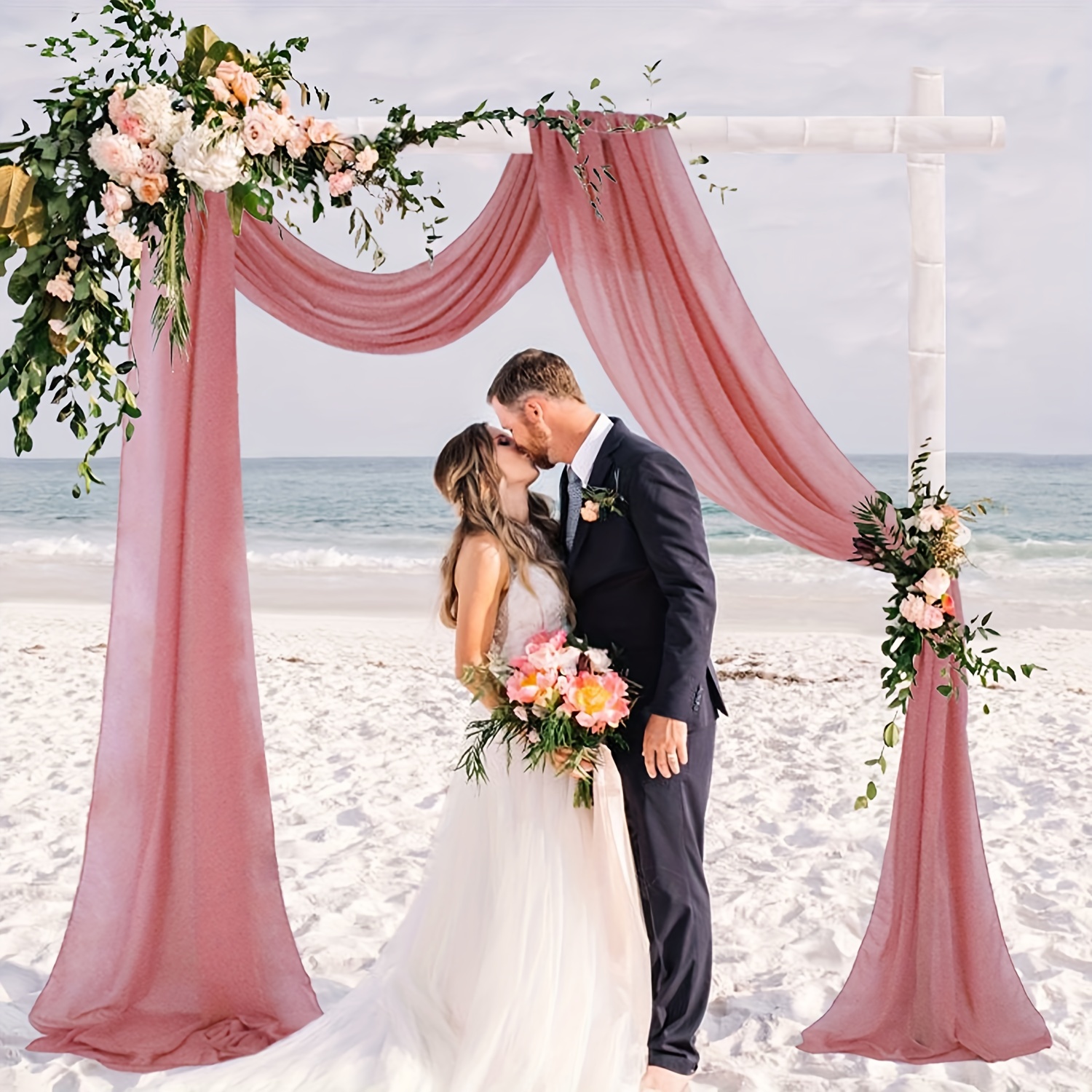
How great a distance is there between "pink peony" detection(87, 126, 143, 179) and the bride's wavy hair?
90 cm

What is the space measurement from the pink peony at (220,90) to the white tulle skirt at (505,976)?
160cm

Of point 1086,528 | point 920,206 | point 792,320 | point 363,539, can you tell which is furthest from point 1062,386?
point 920,206

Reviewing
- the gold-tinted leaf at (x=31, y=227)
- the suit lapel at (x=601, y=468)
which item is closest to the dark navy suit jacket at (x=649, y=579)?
the suit lapel at (x=601, y=468)

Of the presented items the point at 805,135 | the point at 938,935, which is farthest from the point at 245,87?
the point at 938,935

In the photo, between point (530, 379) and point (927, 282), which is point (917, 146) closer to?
point (927, 282)

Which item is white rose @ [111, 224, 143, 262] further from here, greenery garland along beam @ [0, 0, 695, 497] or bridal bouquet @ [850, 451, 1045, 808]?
bridal bouquet @ [850, 451, 1045, 808]

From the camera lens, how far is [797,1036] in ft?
9.76

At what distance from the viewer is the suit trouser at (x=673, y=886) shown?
2.63 meters

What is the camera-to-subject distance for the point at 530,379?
8.78 ft

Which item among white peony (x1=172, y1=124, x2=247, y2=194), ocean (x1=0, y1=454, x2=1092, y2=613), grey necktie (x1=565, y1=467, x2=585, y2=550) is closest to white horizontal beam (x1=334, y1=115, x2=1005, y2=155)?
white peony (x1=172, y1=124, x2=247, y2=194)

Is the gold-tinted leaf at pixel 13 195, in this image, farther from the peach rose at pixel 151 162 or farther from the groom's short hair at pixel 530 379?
the groom's short hair at pixel 530 379

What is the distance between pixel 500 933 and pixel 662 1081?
0.52 meters

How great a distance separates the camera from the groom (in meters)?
2.58

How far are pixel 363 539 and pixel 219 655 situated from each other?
611 inches
